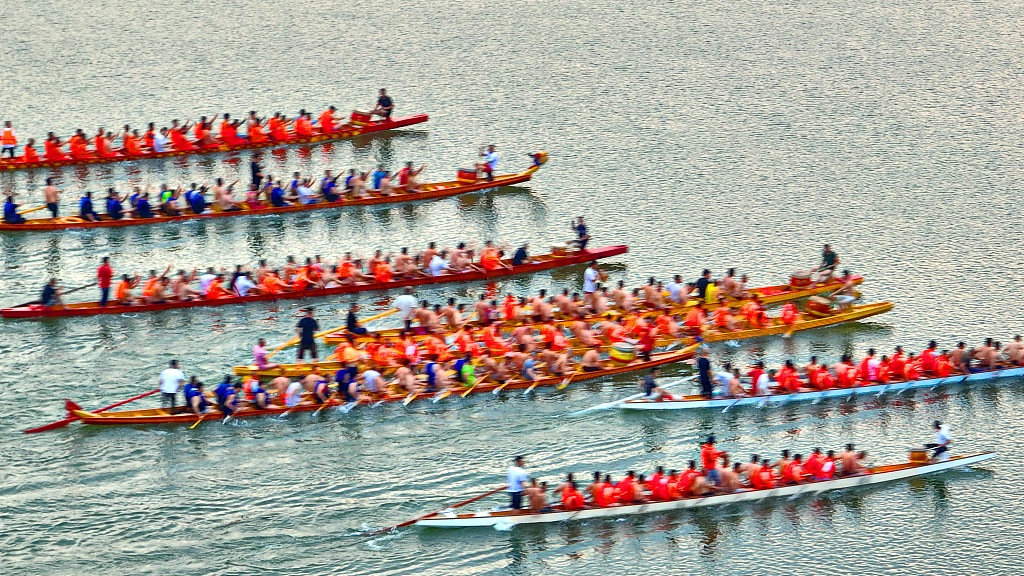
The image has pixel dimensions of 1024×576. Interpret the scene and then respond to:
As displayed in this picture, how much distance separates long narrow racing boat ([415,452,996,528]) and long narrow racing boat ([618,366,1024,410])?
11.6 feet

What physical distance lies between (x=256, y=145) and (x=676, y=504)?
2796 centimetres

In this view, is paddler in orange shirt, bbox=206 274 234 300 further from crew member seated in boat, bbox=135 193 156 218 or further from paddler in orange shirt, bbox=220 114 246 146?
paddler in orange shirt, bbox=220 114 246 146

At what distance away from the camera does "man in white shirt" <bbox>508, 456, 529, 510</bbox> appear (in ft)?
111

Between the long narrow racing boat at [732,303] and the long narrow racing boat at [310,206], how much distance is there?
9.93 metres

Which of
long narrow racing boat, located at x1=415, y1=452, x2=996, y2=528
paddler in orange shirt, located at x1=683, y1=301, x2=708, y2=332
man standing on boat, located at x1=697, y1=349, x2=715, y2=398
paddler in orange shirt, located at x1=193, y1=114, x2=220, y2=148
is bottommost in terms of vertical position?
long narrow racing boat, located at x1=415, y1=452, x2=996, y2=528

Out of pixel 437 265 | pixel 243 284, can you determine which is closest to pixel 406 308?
pixel 437 265

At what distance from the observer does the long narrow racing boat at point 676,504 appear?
111ft

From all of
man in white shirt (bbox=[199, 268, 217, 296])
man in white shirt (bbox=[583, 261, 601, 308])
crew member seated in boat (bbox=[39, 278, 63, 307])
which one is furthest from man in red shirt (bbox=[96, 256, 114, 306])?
man in white shirt (bbox=[583, 261, 601, 308])

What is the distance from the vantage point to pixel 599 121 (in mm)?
60656

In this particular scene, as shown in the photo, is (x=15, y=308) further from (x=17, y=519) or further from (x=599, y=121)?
(x=599, y=121)

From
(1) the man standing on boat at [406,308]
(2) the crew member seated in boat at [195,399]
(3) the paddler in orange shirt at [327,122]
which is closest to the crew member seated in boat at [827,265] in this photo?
(1) the man standing on boat at [406,308]

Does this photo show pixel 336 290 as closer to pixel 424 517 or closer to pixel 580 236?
pixel 580 236

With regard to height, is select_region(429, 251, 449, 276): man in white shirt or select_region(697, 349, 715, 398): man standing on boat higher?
select_region(429, 251, 449, 276): man in white shirt

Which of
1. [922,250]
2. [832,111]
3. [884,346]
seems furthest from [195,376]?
[832,111]
